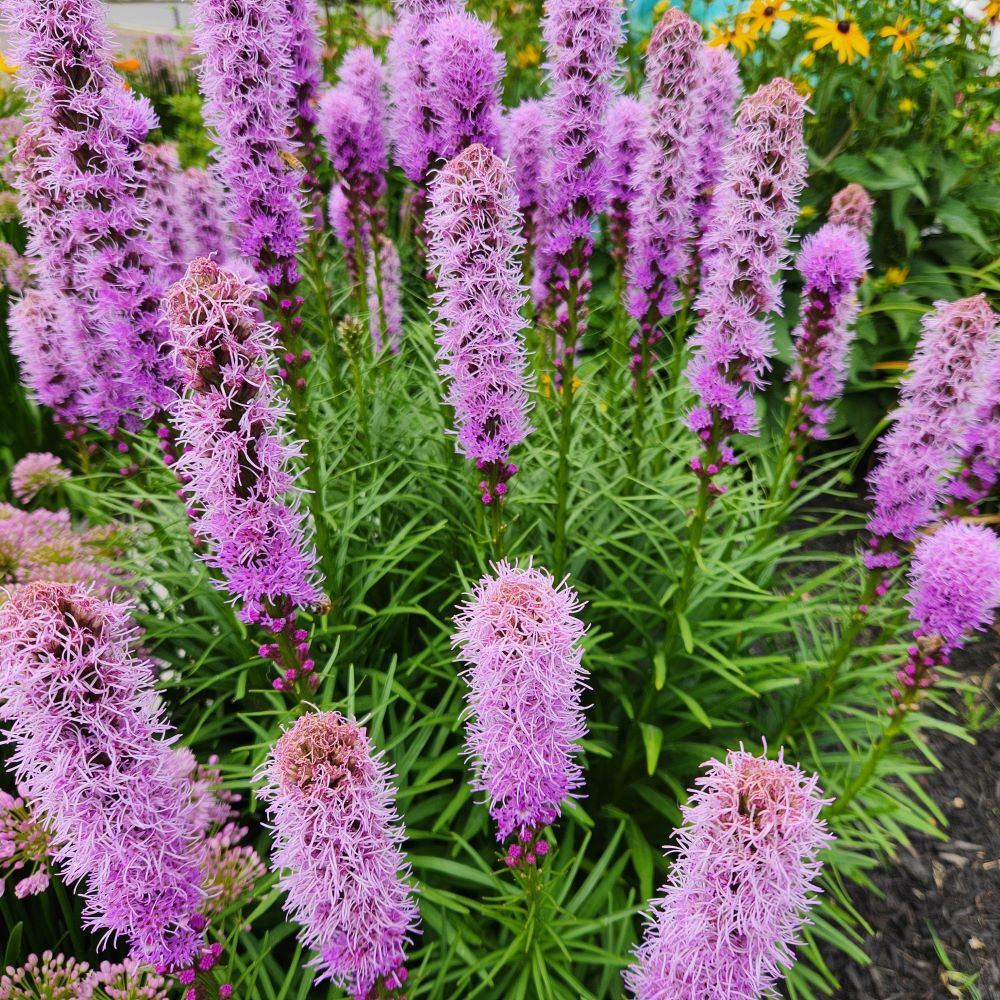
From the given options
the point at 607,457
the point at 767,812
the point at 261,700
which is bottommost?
the point at 261,700

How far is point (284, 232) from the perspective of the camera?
2992 mm

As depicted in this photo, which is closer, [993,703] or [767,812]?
[767,812]

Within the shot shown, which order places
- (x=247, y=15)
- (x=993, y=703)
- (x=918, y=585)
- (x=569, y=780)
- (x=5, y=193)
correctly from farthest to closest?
(x=5, y=193), (x=993, y=703), (x=918, y=585), (x=247, y=15), (x=569, y=780)

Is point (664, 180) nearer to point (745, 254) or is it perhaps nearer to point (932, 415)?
point (745, 254)

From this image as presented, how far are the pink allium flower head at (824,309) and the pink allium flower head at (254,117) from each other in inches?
87.9

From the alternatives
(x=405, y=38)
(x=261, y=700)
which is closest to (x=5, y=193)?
(x=405, y=38)

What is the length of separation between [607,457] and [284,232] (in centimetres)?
222

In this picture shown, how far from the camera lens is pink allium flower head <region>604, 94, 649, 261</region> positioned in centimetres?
354

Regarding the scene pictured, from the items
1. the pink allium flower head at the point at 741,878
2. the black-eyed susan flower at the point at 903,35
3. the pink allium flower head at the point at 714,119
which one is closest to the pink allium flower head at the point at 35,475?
the pink allium flower head at the point at 714,119

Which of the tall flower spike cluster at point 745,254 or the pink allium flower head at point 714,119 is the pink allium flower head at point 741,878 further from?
the pink allium flower head at point 714,119

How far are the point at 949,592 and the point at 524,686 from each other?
1.89m

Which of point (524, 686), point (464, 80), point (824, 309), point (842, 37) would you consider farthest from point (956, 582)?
point (842, 37)

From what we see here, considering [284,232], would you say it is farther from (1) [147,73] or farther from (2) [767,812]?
(1) [147,73]

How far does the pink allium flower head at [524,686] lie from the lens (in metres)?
1.70
